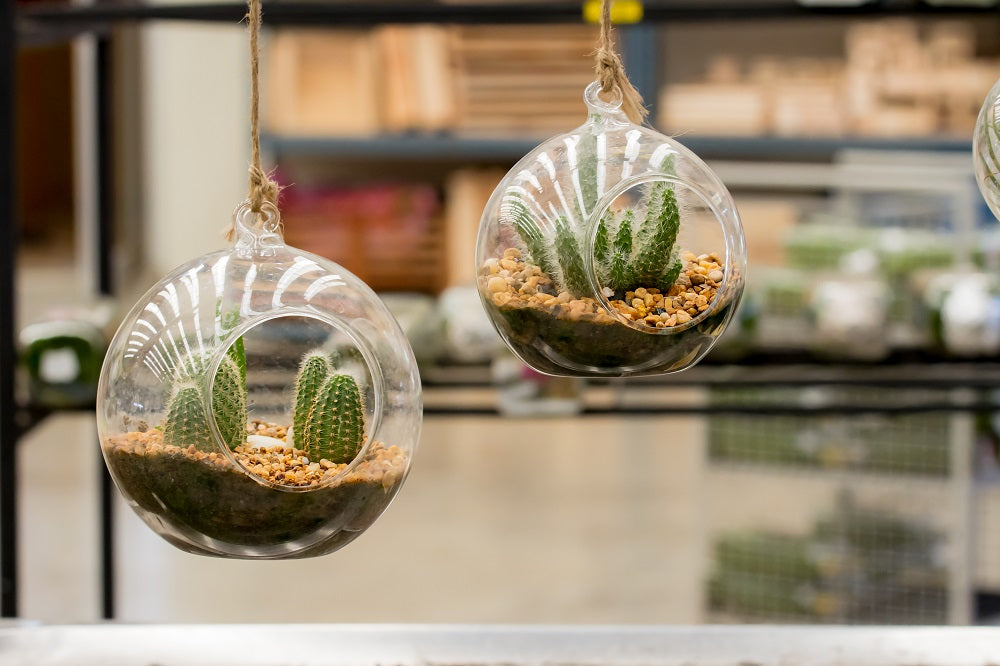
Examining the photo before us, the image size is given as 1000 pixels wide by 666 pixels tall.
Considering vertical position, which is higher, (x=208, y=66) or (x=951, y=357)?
(x=208, y=66)

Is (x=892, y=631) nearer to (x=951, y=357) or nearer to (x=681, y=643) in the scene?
(x=681, y=643)

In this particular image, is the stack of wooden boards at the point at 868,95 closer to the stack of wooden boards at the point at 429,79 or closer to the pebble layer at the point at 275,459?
the stack of wooden boards at the point at 429,79

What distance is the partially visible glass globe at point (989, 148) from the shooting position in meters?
0.88

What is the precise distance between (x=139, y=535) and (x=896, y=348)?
7.18 feet

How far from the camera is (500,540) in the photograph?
11.1 ft

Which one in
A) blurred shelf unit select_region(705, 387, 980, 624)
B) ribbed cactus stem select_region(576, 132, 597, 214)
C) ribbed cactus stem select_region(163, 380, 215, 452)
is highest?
ribbed cactus stem select_region(576, 132, 597, 214)

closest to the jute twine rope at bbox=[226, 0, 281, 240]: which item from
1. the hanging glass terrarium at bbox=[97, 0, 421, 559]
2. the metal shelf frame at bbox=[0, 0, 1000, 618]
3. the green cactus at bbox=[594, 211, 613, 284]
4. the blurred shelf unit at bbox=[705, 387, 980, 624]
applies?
the hanging glass terrarium at bbox=[97, 0, 421, 559]

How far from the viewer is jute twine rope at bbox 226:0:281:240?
0.81 metres

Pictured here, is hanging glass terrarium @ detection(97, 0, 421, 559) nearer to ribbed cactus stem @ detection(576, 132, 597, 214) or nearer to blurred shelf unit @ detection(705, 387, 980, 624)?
ribbed cactus stem @ detection(576, 132, 597, 214)

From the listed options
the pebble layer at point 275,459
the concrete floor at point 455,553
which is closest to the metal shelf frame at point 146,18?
the concrete floor at point 455,553

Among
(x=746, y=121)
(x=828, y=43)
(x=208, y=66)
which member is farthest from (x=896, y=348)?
(x=208, y=66)

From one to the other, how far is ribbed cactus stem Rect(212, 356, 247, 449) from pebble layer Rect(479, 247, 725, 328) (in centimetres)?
20

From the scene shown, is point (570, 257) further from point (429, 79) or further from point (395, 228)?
point (395, 228)

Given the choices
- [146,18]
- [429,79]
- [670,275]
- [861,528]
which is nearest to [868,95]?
[429,79]
